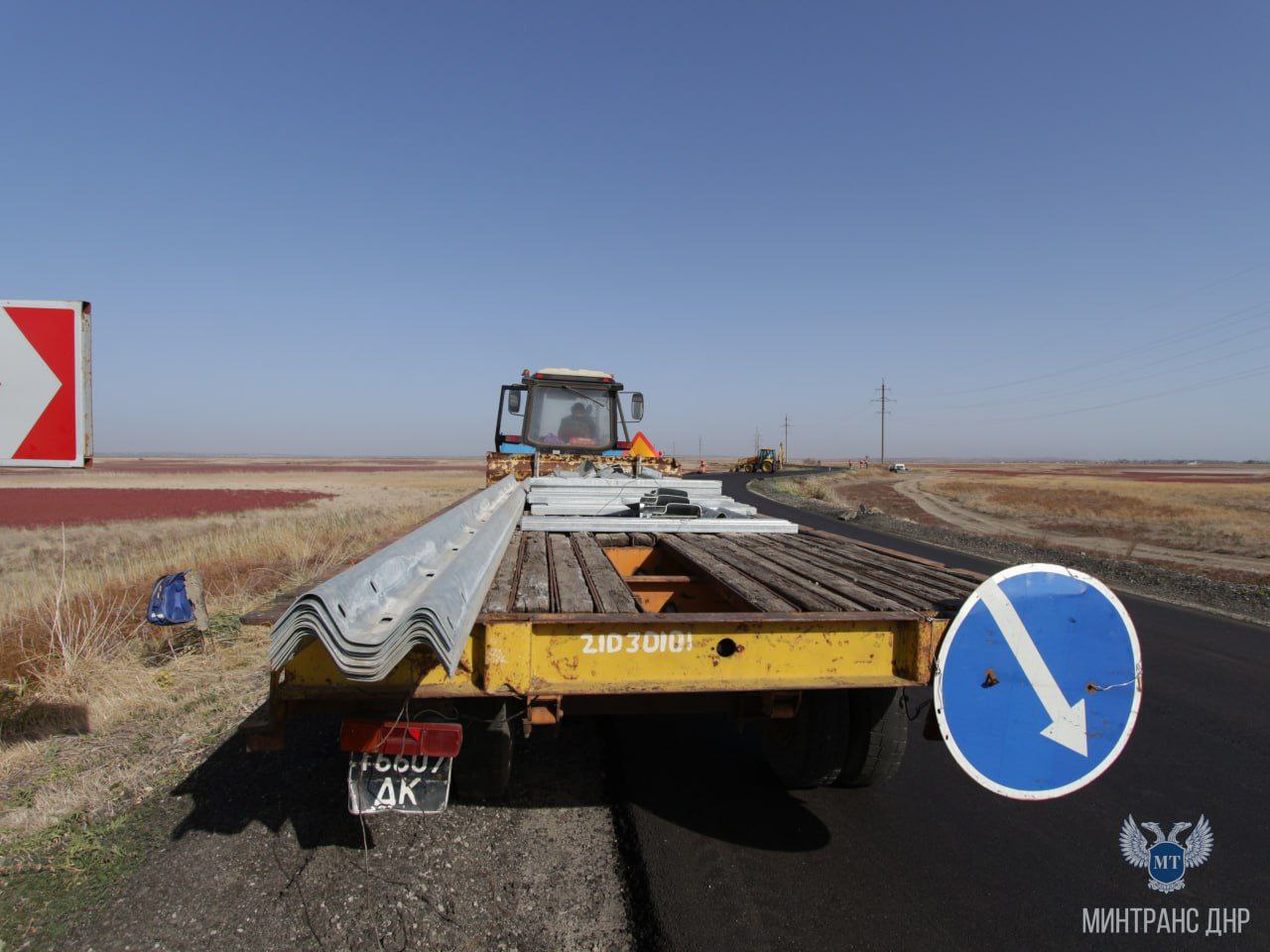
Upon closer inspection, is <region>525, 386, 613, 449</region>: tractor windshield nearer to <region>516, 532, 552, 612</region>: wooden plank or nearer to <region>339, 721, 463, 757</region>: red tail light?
<region>516, 532, 552, 612</region>: wooden plank

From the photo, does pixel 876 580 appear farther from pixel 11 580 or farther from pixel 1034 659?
pixel 11 580

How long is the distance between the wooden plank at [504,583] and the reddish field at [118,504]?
71.0ft

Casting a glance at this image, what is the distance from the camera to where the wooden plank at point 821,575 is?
2.56 m

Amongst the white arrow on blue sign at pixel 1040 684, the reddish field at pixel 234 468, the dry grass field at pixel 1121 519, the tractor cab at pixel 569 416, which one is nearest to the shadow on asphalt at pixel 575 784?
the white arrow on blue sign at pixel 1040 684

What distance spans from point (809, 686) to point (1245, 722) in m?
4.45

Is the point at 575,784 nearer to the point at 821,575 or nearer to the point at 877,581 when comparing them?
the point at 821,575

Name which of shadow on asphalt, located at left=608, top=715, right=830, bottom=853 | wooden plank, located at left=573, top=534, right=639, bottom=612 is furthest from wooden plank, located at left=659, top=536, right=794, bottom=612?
shadow on asphalt, located at left=608, top=715, right=830, bottom=853

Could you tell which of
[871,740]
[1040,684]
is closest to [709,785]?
[871,740]

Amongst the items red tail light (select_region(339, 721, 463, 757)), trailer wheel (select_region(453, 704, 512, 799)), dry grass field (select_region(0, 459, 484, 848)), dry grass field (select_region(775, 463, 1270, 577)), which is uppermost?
red tail light (select_region(339, 721, 463, 757))

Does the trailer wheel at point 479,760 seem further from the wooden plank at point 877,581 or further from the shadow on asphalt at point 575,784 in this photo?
the wooden plank at point 877,581

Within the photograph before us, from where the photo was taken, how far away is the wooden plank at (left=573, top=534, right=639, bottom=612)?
2.47 metres

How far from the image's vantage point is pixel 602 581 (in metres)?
2.94

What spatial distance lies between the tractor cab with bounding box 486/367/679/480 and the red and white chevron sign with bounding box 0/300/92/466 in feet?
22.9

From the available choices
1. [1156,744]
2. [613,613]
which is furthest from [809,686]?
[1156,744]
